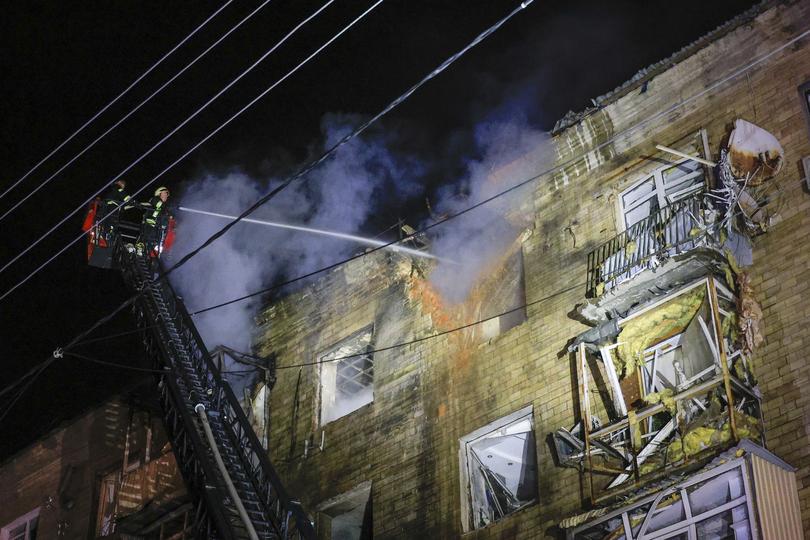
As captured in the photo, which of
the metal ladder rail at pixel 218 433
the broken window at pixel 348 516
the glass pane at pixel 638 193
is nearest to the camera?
the metal ladder rail at pixel 218 433

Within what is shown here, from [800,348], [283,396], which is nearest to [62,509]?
[283,396]

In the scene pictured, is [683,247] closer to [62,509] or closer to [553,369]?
[553,369]

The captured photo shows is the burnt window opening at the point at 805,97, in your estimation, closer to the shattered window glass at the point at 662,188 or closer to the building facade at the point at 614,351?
the building facade at the point at 614,351

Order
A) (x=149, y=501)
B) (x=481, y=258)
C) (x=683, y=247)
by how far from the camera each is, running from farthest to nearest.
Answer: (x=149, y=501), (x=481, y=258), (x=683, y=247)

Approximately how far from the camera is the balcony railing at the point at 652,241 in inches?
643

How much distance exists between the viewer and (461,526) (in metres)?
17.8

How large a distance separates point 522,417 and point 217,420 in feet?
16.4

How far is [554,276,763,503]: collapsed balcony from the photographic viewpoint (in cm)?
1472

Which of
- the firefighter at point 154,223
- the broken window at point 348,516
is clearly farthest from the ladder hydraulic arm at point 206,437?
the broken window at point 348,516

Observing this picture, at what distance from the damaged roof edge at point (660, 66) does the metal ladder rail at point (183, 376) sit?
7.92 meters

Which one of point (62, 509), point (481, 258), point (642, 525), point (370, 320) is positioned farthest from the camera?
point (62, 509)

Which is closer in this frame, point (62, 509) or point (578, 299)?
point (578, 299)

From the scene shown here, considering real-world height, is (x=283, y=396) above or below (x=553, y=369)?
above

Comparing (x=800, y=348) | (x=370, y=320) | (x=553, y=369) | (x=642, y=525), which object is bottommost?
(x=642, y=525)
